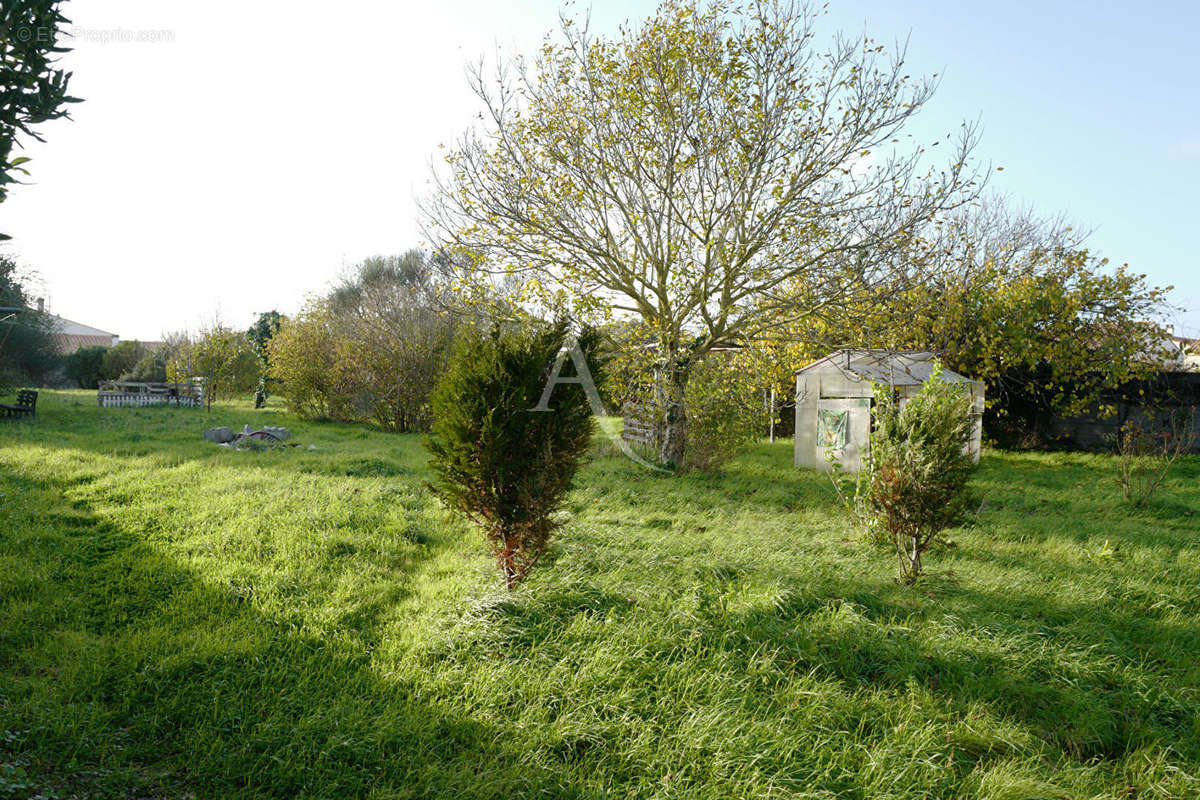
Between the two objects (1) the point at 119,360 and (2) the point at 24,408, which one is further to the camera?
(1) the point at 119,360

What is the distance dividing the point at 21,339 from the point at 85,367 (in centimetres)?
559

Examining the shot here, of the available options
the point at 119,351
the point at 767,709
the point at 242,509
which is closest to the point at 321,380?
the point at 242,509

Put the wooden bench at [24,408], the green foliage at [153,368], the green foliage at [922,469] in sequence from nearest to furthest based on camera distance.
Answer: the green foliage at [922,469]
the wooden bench at [24,408]
the green foliage at [153,368]

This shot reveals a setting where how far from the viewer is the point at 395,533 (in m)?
6.49

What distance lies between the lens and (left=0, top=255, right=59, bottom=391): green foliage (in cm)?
2295

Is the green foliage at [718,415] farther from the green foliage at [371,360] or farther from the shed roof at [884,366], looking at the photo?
the green foliage at [371,360]

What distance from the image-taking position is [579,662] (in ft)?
12.6

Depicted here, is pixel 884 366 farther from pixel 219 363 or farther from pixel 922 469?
pixel 219 363

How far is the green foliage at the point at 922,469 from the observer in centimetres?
514

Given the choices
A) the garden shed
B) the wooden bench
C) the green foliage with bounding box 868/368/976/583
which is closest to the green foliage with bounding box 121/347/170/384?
the wooden bench

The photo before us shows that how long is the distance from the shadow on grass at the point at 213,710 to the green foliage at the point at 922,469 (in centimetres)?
365

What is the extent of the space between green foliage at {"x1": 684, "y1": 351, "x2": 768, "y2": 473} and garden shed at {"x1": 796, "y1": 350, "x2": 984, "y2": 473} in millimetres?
1859

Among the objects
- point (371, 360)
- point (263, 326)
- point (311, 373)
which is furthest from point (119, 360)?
A: point (371, 360)

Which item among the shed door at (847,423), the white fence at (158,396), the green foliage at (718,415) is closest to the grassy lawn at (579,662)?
the green foliage at (718,415)
